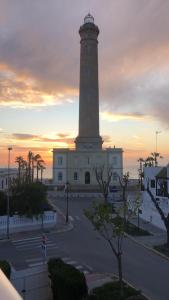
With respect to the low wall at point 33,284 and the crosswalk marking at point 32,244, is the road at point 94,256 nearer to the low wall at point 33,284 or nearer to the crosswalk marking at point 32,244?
the crosswalk marking at point 32,244

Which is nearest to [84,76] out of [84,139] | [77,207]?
[84,139]

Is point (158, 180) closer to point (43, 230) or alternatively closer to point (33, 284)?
point (43, 230)

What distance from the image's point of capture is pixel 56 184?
92812mm

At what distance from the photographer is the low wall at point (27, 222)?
3641 cm

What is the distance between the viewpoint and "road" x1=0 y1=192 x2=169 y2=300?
21688 millimetres

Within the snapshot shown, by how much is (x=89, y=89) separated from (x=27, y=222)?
54355 millimetres

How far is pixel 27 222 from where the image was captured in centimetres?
3825

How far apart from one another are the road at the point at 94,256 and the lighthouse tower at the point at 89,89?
52.3 meters

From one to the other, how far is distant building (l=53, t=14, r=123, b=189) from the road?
52.8m

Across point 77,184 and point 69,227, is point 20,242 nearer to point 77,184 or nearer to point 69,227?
point 69,227

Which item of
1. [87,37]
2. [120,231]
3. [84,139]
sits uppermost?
[87,37]

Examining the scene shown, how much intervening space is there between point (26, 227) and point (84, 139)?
52.3 metres

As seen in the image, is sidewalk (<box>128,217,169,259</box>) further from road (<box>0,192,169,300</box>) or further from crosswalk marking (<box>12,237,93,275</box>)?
crosswalk marking (<box>12,237,93,275</box>)

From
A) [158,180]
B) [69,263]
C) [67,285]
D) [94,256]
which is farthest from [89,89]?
[67,285]
